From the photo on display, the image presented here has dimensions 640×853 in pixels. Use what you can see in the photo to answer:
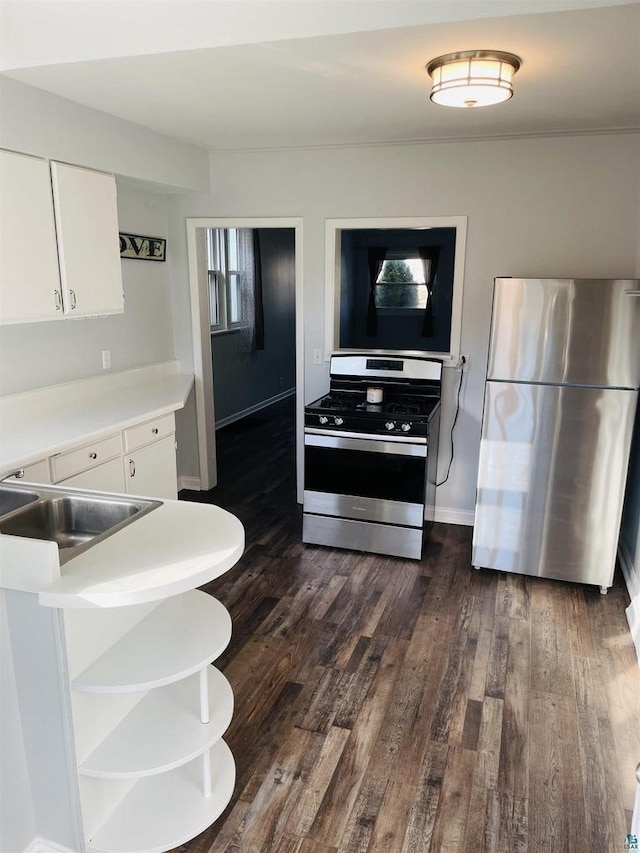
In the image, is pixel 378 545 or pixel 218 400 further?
pixel 218 400

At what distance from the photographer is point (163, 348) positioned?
4449 mm

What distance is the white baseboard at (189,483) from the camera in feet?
15.6

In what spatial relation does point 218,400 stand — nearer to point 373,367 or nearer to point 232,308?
point 232,308

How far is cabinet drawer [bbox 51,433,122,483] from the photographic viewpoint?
8.93 feet

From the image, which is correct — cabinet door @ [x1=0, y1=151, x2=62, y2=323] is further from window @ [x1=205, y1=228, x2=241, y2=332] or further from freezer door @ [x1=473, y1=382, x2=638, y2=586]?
window @ [x1=205, y1=228, x2=241, y2=332]

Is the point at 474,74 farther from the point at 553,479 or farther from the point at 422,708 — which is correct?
the point at 422,708

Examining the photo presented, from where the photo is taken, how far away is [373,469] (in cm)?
360

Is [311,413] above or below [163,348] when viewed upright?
below

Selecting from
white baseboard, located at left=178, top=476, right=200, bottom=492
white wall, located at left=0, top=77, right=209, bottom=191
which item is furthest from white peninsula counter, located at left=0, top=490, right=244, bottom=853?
white baseboard, located at left=178, top=476, right=200, bottom=492

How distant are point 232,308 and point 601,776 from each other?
5.50 metres

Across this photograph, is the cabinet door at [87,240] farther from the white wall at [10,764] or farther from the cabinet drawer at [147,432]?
the white wall at [10,764]

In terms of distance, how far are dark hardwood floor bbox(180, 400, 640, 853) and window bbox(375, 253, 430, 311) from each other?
179cm

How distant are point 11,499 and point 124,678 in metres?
0.83

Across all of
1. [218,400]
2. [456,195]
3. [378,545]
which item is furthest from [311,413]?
[218,400]
